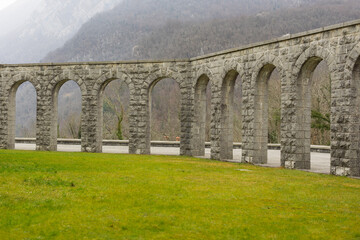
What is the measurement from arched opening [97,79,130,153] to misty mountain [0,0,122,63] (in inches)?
2726

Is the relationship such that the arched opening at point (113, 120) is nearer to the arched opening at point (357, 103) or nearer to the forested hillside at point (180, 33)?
the forested hillside at point (180, 33)

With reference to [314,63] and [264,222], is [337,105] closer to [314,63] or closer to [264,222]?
[314,63]

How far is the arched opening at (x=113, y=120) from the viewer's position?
955 inches

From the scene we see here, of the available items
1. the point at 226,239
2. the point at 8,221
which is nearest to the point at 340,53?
the point at 226,239

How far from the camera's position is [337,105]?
14906mm

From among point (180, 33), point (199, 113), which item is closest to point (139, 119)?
point (199, 113)

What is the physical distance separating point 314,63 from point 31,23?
135 m

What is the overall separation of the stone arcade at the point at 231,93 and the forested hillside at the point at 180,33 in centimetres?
1188

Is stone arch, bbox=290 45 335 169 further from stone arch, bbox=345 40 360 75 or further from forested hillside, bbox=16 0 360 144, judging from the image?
forested hillside, bbox=16 0 360 144

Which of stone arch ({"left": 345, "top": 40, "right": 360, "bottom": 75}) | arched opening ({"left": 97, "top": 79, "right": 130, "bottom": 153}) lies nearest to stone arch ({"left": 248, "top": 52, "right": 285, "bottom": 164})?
stone arch ({"left": 345, "top": 40, "right": 360, "bottom": 75})

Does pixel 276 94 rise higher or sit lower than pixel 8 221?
higher

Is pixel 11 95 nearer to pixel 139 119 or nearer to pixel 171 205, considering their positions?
pixel 139 119

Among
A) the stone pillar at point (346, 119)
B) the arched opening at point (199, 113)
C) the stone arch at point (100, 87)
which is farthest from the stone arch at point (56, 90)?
the stone pillar at point (346, 119)

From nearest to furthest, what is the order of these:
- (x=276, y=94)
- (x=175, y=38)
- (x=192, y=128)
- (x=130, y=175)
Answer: (x=130, y=175)
(x=192, y=128)
(x=276, y=94)
(x=175, y=38)
